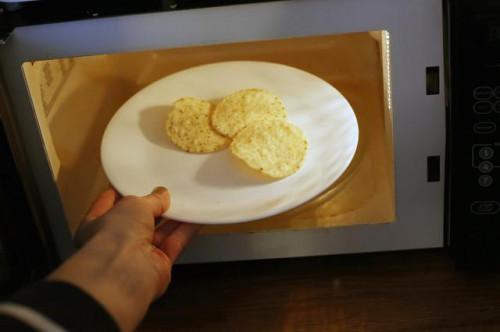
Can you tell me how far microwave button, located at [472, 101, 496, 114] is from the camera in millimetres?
703

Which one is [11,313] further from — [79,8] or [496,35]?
[496,35]

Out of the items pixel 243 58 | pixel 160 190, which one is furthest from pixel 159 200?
pixel 243 58

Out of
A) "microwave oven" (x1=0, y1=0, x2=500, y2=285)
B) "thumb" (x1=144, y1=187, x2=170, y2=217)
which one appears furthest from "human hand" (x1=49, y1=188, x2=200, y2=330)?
"microwave oven" (x1=0, y1=0, x2=500, y2=285)

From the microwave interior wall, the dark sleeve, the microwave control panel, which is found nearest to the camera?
the dark sleeve

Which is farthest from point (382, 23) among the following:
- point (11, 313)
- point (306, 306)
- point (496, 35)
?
point (11, 313)

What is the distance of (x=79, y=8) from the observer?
707mm

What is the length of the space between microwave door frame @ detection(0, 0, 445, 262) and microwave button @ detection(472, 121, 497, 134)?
39mm

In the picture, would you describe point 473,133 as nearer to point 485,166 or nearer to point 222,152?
point 485,166

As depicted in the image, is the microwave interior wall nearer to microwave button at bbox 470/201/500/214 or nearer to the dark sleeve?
microwave button at bbox 470/201/500/214

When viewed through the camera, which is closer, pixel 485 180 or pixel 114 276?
pixel 114 276

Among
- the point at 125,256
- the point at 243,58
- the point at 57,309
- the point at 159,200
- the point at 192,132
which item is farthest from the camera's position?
the point at 243,58

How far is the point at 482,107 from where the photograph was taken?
2.31ft

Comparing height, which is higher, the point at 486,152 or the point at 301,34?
the point at 301,34

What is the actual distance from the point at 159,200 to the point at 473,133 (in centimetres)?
37
